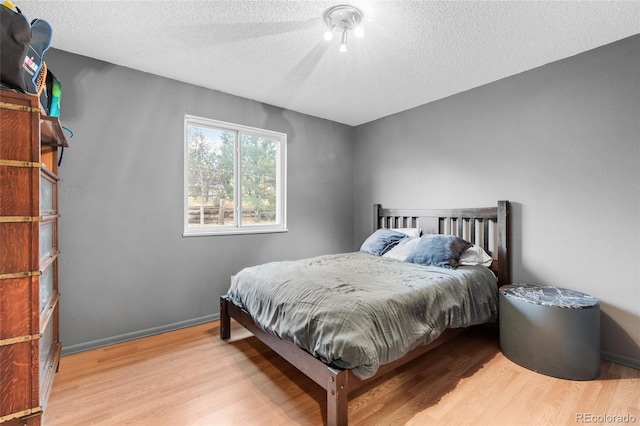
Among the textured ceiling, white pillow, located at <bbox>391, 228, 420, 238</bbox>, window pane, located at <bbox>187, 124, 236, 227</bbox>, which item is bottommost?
white pillow, located at <bbox>391, 228, 420, 238</bbox>

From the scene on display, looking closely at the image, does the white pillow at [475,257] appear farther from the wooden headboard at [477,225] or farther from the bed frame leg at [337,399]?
the bed frame leg at [337,399]

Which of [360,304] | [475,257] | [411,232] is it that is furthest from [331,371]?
[411,232]

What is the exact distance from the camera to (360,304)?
5.58ft

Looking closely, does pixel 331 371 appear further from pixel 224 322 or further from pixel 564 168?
pixel 564 168

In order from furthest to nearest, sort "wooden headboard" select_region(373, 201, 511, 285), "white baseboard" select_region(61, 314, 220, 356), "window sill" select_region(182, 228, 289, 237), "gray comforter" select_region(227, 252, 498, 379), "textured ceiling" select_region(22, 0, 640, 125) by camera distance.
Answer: "window sill" select_region(182, 228, 289, 237)
"wooden headboard" select_region(373, 201, 511, 285)
"white baseboard" select_region(61, 314, 220, 356)
"textured ceiling" select_region(22, 0, 640, 125)
"gray comforter" select_region(227, 252, 498, 379)

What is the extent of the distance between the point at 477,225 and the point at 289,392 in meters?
2.38

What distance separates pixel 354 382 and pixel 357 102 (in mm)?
2912

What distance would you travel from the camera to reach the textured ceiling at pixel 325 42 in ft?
6.04

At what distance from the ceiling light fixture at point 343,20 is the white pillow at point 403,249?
198 cm

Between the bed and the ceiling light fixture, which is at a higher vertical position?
the ceiling light fixture

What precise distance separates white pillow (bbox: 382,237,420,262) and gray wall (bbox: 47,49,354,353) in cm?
147

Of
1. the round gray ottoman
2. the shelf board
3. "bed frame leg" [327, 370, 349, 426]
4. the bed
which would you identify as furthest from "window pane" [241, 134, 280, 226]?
the round gray ottoman

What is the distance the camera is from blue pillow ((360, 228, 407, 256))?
3.34 metres

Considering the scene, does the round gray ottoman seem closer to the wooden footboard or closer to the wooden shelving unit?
the wooden footboard
